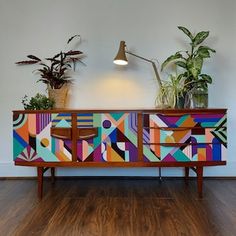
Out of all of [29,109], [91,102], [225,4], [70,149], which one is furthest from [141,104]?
[225,4]

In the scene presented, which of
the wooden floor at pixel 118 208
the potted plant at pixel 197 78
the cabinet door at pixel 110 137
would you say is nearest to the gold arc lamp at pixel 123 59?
the potted plant at pixel 197 78

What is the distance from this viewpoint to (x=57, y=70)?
2.60 metres

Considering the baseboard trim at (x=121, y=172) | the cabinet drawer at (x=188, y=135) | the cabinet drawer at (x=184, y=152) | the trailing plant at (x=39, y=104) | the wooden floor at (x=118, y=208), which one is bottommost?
the wooden floor at (x=118, y=208)

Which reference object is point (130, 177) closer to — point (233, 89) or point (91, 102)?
point (91, 102)

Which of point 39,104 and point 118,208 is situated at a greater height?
point 39,104

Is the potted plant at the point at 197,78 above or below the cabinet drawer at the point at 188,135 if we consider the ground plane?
above

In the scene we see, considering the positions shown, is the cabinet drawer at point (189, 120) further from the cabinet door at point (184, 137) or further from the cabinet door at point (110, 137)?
the cabinet door at point (110, 137)

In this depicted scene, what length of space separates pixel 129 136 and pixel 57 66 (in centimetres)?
114

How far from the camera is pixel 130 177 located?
8.90 feet

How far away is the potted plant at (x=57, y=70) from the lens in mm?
2479

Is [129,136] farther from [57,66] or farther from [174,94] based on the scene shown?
[57,66]

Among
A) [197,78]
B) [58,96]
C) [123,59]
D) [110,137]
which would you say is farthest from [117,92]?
[197,78]

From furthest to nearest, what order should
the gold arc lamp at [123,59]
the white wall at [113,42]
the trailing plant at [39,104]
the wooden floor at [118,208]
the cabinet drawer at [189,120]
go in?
the white wall at [113,42] < the gold arc lamp at [123,59] < the trailing plant at [39,104] < the cabinet drawer at [189,120] < the wooden floor at [118,208]

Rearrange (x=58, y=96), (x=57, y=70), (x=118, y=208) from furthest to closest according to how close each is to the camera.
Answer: (x=57, y=70), (x=58, y=96), (x=118, y=208)
